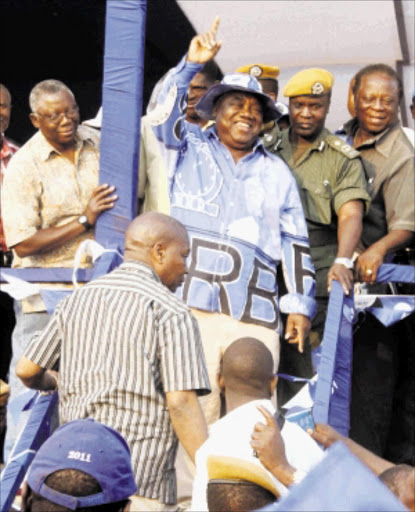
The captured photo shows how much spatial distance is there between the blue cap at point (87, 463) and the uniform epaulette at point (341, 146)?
11.1 feet

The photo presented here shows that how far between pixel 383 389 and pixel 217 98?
5.83ft

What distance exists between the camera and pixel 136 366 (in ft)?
12.2

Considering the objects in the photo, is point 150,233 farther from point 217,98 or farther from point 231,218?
point 217,98

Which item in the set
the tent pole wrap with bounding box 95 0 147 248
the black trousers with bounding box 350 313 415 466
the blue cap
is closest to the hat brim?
the tent pole wrap with bounding box 95 0 147 248

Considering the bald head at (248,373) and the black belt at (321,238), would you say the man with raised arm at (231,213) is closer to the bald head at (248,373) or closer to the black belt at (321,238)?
the black belt at (321,238)

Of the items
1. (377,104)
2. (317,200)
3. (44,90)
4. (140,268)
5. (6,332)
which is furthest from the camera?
(6,332)

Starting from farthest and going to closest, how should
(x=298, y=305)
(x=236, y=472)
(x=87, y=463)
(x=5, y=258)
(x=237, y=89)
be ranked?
1. (x=5, y=258)
2. (x=237, y=89)
3. (x=298, y=305)
4. (x=236, y=472)
5. (x=87, y=463)

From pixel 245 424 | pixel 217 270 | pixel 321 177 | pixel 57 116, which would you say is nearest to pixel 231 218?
pixel 217 270

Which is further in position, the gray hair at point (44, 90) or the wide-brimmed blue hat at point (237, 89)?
the gray hair at point (44, 90)

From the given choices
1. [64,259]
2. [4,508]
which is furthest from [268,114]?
[4,508]

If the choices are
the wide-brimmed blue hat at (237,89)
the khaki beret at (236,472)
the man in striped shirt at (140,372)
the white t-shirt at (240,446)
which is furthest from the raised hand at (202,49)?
the khaki beret at (236,472)

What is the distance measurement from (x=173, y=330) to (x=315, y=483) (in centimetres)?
241

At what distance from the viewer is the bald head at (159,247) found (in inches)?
157

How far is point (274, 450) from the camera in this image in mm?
3359
